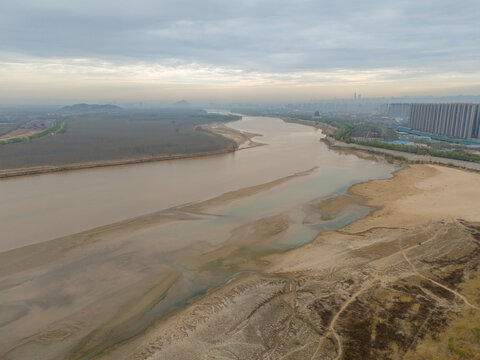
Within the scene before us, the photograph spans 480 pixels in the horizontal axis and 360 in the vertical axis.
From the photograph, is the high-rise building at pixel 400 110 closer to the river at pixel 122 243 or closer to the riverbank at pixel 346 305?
the river at pixel 122 243

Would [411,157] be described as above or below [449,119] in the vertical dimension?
below

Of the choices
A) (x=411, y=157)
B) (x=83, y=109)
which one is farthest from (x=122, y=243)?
(x=83, y=109)

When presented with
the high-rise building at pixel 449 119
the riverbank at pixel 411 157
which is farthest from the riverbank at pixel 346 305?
the high-rise building at pixel 449 119

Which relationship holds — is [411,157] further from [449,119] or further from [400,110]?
[400,110]

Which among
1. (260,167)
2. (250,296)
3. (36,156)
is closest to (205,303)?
(250,296)

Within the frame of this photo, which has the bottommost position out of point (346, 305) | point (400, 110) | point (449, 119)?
point (346, 305)

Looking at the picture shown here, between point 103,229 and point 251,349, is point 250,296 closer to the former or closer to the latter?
point 251,349

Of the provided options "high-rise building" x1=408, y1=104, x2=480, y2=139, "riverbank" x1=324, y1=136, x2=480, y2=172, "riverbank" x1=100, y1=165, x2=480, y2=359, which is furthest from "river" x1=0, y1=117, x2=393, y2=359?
"high-rise building" x1=408, y1=104, x2=480, y2=139

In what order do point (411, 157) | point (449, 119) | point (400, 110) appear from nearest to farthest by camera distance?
point (411, 157)
point (449, 119)
point (400, 110)
